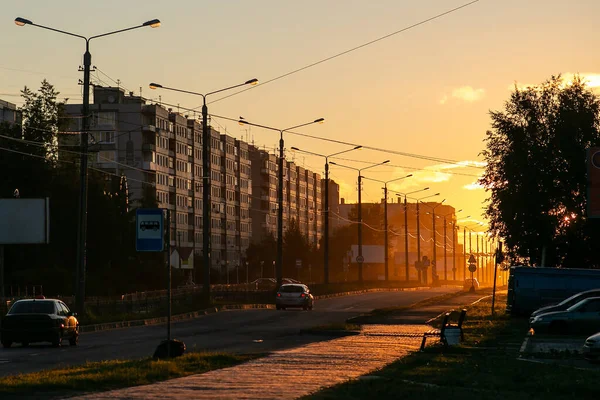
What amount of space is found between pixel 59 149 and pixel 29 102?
545 centimetres

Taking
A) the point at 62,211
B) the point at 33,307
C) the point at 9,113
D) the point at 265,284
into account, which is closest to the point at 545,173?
the point at 33,307

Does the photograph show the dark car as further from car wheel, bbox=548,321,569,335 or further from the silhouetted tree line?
the silhouetted tree line

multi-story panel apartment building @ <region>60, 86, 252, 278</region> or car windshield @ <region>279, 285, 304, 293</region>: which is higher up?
multi-story panel apartment building @ <region>60, 86, 252, 278</region>

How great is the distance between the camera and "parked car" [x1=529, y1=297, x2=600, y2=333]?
38.4 m

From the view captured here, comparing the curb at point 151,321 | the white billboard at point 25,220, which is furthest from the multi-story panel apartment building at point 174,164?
the curb at point 151,321

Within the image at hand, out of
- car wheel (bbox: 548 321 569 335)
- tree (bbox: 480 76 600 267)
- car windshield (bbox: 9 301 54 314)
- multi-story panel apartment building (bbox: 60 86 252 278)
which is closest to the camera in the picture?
car windshield (bbox: 9 301 54 314)

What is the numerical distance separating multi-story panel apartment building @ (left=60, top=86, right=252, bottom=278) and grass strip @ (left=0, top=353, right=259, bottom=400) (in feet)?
301

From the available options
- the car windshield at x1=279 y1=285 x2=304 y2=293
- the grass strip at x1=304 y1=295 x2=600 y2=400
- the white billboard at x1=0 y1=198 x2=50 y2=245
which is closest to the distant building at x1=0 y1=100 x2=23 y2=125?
the white billboard at x1=0 y1=198 x2=50 y2=245

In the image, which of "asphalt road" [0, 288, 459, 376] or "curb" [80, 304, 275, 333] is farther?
"curb" [80, 304, 275, 333]

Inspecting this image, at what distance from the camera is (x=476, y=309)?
59500 millimetres

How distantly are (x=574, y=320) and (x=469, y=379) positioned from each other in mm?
20242

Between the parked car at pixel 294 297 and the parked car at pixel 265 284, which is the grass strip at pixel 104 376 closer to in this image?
the parked car at pixel 294 297

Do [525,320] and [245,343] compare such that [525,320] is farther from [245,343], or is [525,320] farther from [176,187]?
[176,187]

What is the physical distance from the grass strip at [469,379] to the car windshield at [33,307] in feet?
40.9
